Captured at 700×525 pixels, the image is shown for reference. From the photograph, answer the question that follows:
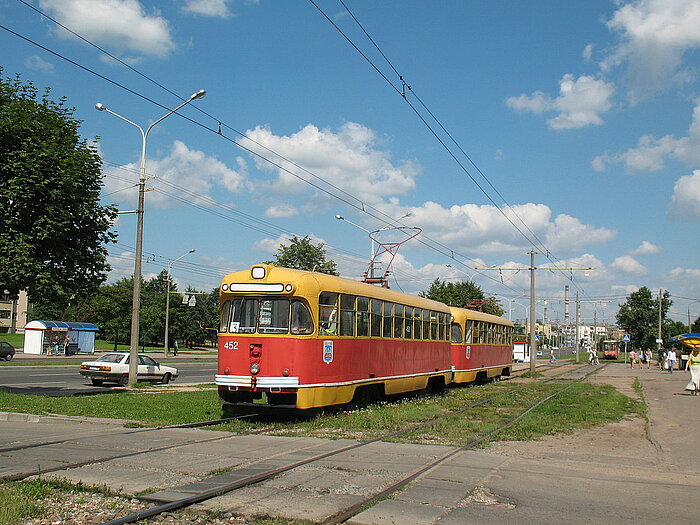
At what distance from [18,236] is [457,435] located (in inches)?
512

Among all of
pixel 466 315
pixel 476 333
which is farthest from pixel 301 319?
pixel 476 333

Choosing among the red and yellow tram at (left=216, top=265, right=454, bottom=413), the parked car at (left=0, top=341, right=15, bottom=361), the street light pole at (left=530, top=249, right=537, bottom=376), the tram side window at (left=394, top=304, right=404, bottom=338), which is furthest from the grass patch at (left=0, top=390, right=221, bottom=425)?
the parked car at (left=0, top=341, right=15, bottom=361)

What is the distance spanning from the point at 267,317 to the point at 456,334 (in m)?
13.0

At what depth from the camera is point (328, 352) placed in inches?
571

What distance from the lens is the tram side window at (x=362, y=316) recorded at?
52.7 feet

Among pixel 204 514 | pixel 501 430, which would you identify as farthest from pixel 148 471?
pixel 501 430

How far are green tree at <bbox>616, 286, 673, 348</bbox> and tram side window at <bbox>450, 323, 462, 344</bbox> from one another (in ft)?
242

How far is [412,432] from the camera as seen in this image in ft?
42.8

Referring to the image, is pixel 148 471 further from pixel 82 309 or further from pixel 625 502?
pixel 82 309

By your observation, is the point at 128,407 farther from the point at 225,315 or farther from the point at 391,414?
the point at 391,414

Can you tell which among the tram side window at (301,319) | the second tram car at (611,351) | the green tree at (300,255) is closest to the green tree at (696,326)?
the second tram car at (611,351)

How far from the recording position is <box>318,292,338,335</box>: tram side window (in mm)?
14431

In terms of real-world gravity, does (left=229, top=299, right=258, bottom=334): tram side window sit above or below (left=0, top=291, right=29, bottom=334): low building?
below

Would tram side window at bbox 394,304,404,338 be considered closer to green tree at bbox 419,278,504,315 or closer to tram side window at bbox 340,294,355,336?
tram side window at bbox 340,294,355,336
